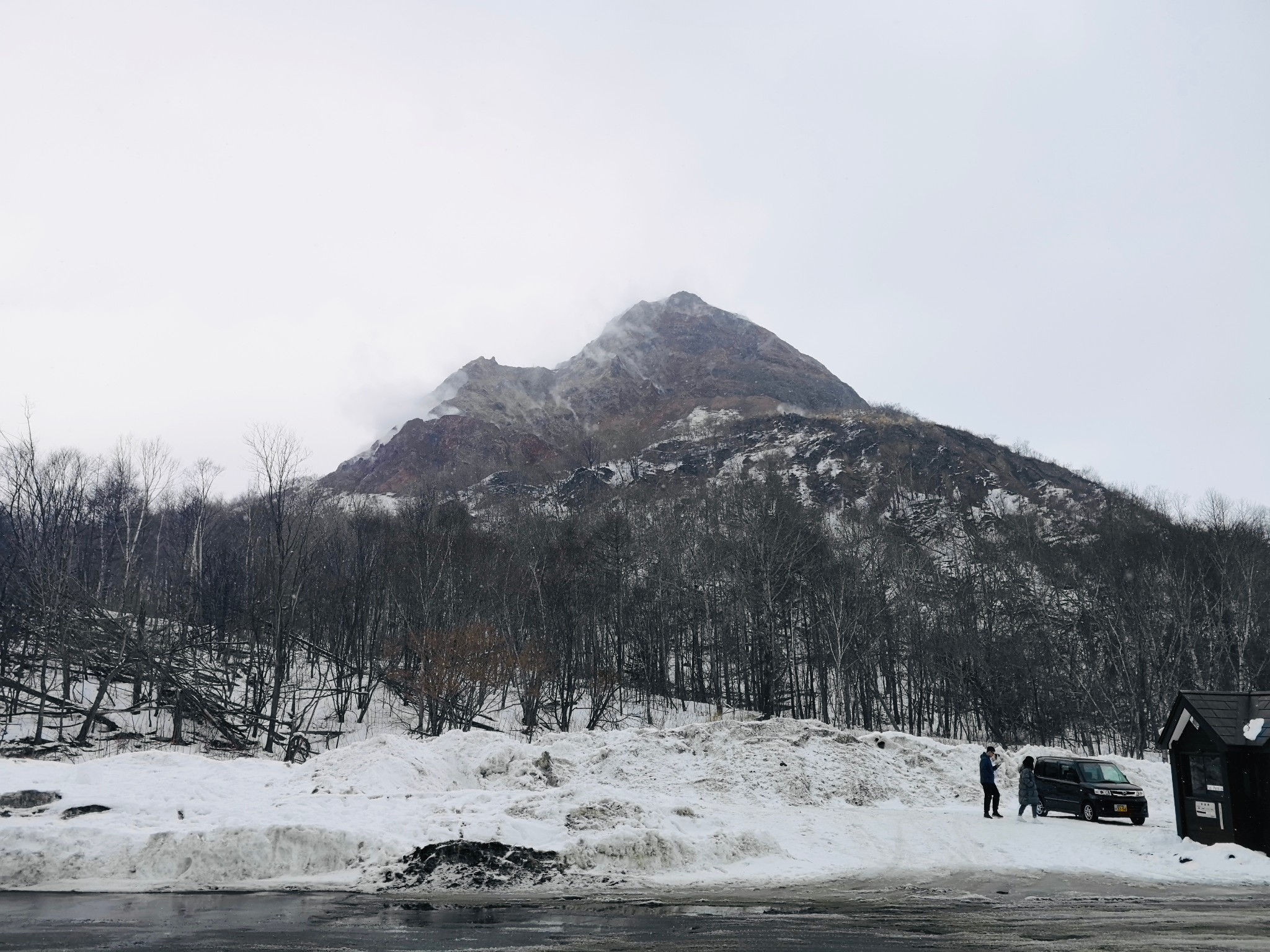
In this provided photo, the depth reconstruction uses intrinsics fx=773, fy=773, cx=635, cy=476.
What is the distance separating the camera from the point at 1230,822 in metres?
15.5

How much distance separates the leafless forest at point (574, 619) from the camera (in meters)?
35.4

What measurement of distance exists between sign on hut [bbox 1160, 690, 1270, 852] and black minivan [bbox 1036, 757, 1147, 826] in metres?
2.65

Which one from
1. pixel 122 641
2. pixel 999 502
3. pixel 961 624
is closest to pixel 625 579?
pixel 961 624

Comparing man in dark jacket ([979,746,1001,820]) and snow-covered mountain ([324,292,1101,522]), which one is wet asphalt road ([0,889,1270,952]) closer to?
man in dark jacket ([979,746,1001,820])

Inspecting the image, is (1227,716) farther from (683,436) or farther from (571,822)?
(683,436)

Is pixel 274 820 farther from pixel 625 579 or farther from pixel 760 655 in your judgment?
pixel 625 579

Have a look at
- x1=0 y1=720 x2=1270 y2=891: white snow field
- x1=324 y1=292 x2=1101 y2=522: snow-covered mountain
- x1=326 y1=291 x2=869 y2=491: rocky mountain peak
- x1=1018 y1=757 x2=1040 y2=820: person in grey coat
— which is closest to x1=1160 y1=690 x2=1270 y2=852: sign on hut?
x1=0 y1=720 x2=1270 y2=891: white snow field

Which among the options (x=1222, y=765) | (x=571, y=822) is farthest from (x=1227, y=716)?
(x=571, y=822)

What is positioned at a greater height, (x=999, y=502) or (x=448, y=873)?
(x=999, y=502)

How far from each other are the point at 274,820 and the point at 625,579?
48.6 m

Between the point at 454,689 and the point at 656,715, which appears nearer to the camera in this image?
the point at 454,689

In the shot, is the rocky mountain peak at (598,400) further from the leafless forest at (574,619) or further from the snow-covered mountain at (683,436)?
the leafless forest at (574,619)

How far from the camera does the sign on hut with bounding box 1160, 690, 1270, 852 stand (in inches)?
603

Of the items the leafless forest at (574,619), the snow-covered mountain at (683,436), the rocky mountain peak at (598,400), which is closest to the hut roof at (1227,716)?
the leafless forest at (574,619)
